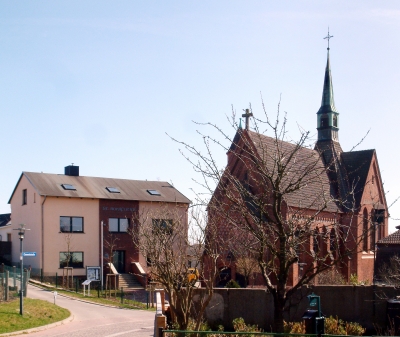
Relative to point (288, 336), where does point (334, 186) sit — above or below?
above

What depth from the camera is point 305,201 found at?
33.8m

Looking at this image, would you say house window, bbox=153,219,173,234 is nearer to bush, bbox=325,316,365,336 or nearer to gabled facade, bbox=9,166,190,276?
bush, bbox=325,316,365,336

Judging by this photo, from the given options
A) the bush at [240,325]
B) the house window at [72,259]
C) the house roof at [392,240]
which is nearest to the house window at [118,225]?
the house window at [72,259]

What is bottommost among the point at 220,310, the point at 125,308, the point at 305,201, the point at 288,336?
the point at 125,308

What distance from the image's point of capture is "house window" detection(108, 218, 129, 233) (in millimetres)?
45875

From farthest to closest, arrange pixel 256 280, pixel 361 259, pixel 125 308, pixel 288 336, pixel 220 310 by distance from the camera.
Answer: pixel 361 259 → pixel 256 280 → pixel 125 308 → pixel 220 310 → pixel 288 336

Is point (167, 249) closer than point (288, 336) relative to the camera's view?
No

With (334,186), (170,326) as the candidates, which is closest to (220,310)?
(170,326)

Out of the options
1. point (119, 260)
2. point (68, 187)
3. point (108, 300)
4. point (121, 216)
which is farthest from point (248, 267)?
point (68, 187)

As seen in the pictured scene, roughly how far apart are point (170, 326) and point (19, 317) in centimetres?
840

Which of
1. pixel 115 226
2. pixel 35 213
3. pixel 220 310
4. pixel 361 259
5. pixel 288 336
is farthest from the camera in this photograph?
pixel 115 226

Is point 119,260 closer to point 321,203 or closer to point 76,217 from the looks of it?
point 76,217

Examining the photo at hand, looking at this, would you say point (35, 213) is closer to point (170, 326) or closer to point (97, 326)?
point (97, 326)

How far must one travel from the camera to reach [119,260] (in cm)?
4588
